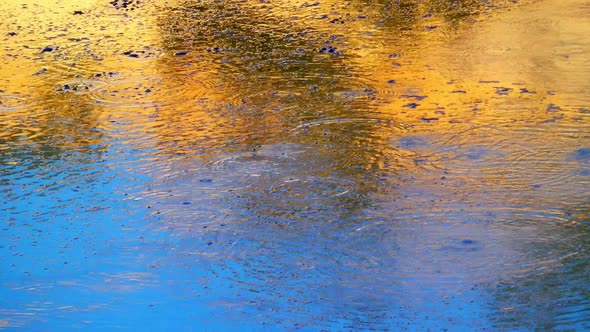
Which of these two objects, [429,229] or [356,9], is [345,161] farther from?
[356,9]

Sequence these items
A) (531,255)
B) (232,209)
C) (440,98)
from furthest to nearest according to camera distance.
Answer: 1. (440,98)
2. (232,209)
3. (531,255)

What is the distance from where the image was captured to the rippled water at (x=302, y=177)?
290cm

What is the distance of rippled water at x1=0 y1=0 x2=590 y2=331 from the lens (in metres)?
2.90

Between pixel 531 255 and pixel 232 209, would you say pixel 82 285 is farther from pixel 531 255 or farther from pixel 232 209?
pixel 531 255

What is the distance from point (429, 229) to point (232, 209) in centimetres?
85

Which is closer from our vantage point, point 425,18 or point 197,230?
point 197,230

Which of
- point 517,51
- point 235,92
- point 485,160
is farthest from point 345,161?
point 517,51

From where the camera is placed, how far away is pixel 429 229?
11.1ft

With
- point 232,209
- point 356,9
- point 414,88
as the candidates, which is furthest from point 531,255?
point 356,9

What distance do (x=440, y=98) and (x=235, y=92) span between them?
1250 mm

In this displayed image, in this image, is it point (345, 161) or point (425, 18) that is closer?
point (345, 161)

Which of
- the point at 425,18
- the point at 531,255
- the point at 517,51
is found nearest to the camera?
the point at 531,255

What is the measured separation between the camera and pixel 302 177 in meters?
3.90

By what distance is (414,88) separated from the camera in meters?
5.07
